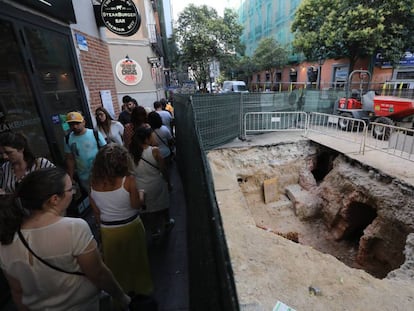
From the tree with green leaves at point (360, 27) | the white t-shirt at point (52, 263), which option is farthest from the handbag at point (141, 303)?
the tree with green leaves at point (360, 27)

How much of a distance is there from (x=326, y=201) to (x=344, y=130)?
3.81m

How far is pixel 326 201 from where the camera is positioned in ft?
20.6

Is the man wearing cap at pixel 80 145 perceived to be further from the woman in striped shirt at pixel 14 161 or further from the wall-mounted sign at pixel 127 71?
the wall-mounted sign at pixel 127 71

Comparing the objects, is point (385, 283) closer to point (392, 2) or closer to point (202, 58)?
point (392, 2)

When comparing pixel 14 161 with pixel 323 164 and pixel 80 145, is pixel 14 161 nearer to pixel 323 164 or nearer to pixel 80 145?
pixel 80 145

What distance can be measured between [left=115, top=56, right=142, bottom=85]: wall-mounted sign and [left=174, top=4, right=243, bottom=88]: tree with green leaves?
12.2 metres

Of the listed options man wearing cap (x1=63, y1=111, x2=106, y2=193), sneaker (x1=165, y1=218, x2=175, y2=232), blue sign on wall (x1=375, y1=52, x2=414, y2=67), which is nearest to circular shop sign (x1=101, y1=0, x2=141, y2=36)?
man wearing cap (x1=63, y1=111, x2=106, y2=193)

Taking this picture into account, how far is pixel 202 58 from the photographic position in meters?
22.3

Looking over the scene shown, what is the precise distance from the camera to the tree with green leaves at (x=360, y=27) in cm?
1117

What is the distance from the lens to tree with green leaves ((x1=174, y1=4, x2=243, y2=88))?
68.9 ft

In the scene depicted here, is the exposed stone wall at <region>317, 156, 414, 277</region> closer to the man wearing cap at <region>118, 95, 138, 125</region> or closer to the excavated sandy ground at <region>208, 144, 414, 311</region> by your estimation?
the excavated sandy ground at <region>208, 144, 414, 311</region>

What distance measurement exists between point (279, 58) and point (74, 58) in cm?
2460

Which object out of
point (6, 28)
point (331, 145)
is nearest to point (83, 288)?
point (6, 28)

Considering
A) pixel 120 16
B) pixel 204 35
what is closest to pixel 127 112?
pixel 120 16
